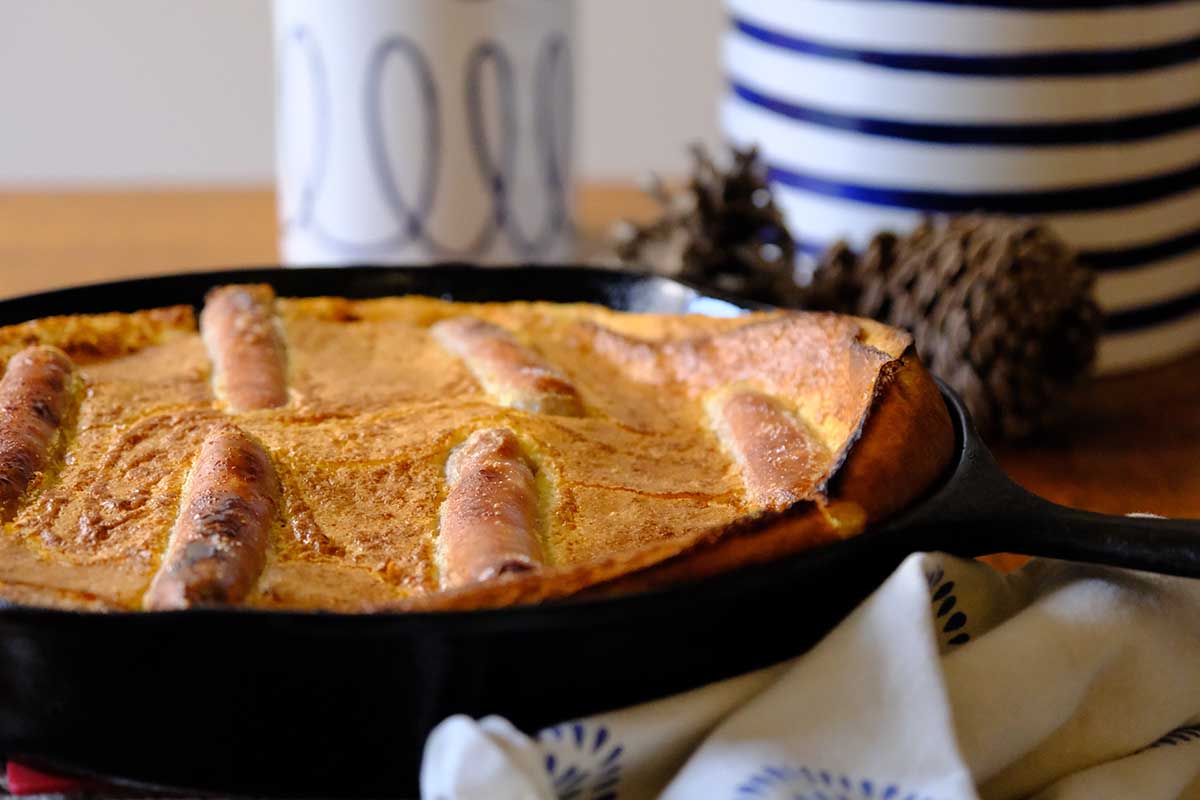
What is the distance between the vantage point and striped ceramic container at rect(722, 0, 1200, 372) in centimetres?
109

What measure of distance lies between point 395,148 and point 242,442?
25.3 inches

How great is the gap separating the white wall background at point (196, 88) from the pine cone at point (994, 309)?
108 cm

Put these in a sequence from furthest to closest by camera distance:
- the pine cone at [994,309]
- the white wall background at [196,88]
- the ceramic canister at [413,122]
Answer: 1. the white wall background at [196,88]
2. the ceramic canister at [413,122]
3. the pine cone at [994,309]

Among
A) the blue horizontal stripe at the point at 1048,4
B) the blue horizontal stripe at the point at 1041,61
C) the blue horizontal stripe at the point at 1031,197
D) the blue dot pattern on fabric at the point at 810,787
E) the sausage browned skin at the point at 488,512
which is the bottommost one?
the blue dot pattern on fabric at the point at 810,787

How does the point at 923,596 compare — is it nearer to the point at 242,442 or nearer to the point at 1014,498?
the point at 1014,498

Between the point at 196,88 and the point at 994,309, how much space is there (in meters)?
1.39

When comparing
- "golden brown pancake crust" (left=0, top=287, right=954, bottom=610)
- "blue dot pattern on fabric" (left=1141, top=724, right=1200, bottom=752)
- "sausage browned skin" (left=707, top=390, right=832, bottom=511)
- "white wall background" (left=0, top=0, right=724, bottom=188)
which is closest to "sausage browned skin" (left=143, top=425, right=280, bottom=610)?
"golden brown pancake crust" (left=0, top=287, right=954, bottom=610)

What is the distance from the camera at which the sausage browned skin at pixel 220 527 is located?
57 centimetres

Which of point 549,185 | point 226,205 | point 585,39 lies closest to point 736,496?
point 549,185

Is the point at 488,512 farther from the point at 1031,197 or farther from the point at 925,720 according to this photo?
the point at 1031,197

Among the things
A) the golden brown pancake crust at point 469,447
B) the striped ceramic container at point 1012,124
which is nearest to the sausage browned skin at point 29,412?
the golden brown pancake crust at point 469,447

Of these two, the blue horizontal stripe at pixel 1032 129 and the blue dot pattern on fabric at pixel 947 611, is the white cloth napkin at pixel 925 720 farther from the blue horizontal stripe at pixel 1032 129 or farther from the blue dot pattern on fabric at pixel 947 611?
the blue horizontal stripe at pixel 1032 129

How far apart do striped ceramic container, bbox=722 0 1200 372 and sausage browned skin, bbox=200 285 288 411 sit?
0.48 metres

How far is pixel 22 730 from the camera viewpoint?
0.53 m
